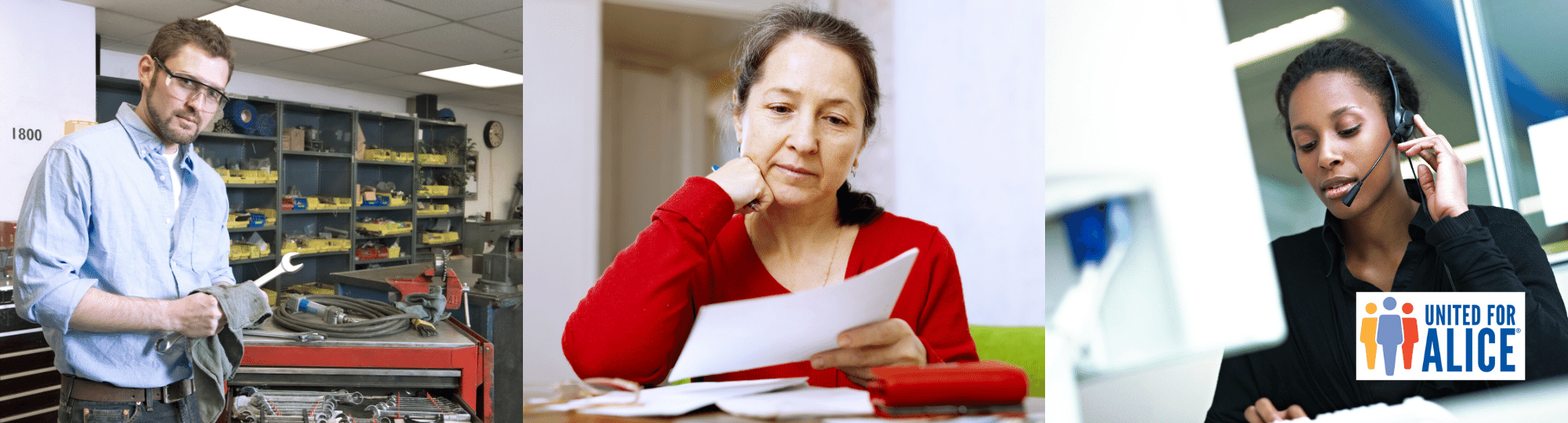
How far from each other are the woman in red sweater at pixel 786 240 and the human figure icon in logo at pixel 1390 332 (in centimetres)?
98

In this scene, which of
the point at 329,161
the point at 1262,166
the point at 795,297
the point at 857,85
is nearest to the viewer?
the point at 795,297

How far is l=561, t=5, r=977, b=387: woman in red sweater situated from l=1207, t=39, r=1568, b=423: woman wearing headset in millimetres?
925

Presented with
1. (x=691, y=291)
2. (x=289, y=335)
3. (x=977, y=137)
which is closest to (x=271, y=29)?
(x=289, y=335)

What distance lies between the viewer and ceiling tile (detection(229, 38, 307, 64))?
158 cm

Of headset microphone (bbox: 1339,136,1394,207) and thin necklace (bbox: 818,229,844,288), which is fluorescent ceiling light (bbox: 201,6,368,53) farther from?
headset microphone (bbox: 1339,136,1394,207)

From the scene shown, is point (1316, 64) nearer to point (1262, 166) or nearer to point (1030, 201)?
point (1262, 166)

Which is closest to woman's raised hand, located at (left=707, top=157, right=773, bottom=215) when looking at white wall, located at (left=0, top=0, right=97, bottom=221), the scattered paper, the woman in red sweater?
the woman in red sweater

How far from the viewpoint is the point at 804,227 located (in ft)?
3.04

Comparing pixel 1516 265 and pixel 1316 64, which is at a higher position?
pixel 1316 64

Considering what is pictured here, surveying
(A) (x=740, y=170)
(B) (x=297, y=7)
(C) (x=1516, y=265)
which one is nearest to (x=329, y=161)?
(B) (x=297, y=7)

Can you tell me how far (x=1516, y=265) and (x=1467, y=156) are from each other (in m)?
0.23

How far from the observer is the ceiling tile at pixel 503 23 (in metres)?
1.84

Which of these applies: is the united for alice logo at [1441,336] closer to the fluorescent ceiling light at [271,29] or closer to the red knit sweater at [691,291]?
the red knit sweater at [691,291]

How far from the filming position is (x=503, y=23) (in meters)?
1.86
